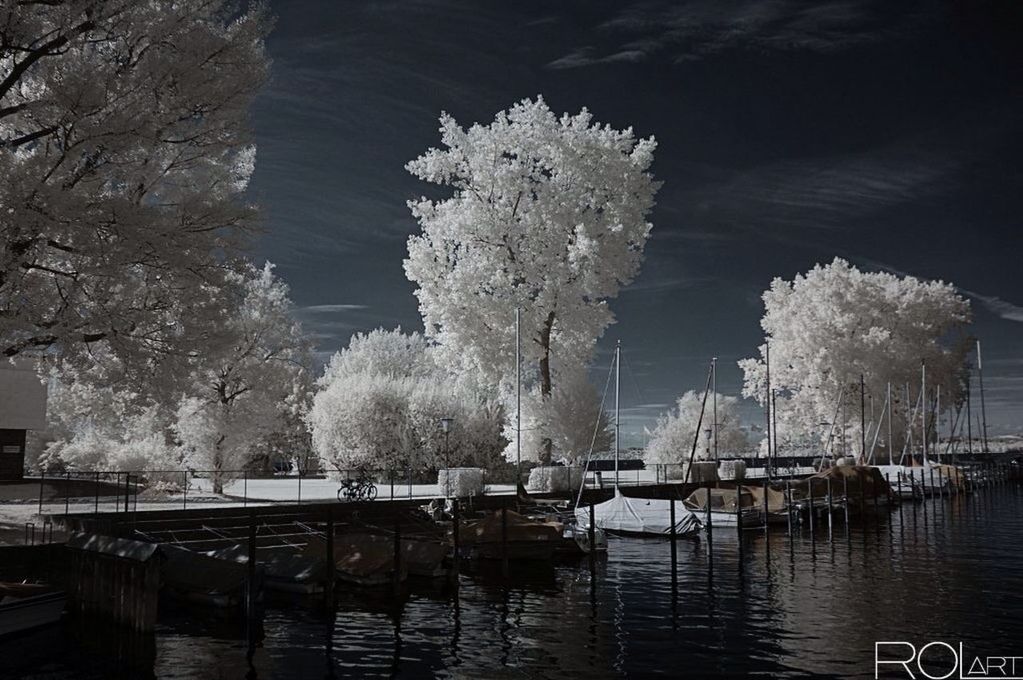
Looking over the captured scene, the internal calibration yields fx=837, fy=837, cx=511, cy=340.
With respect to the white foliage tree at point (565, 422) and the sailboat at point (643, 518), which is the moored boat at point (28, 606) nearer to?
the sailboat at point (643, 518)

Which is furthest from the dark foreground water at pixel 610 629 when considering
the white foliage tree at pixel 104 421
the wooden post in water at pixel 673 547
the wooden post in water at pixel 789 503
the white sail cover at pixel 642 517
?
the wooden post in water at pixel 789 503

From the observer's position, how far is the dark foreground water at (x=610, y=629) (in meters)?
15.6

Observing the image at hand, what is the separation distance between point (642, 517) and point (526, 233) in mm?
15573

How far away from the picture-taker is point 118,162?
1936cm

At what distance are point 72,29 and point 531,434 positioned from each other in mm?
34711

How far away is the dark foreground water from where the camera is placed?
1559 centimetres

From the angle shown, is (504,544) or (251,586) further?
(504,544)

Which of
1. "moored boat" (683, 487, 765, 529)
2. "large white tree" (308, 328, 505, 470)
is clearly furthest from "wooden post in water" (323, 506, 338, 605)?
"large white tree" (308, 328, 505, 470)

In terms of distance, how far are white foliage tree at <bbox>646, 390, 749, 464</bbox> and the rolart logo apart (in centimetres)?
6787

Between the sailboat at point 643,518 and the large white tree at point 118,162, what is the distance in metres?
21.2

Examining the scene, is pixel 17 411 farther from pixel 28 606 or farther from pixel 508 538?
pixel 508 538

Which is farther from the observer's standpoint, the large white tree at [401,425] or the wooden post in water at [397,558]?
the large white tree at [401,425]

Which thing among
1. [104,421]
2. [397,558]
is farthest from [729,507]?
[104,421]

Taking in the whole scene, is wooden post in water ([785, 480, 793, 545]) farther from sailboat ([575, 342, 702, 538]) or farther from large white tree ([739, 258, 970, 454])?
large white tree ([739, 258, 970, 454])
